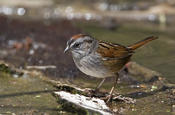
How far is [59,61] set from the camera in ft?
22.5

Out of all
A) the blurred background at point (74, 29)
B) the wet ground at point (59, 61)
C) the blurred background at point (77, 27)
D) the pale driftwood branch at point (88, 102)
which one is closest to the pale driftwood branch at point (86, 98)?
the pale driftwood branch at point (88, 102)

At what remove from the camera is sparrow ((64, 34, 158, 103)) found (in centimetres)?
496

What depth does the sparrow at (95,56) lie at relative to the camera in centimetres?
496

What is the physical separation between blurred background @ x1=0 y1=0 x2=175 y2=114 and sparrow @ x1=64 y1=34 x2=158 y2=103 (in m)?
0.87

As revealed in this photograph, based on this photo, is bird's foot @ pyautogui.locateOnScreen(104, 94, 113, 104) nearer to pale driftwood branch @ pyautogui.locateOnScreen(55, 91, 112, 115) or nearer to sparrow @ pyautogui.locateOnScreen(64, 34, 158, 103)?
sparrow @ pyautogui.locateOnScreen(64, 34, 158, 103)

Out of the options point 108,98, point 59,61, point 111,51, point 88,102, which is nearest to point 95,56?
point 111,51

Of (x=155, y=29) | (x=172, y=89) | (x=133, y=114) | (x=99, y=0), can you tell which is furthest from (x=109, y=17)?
(x=133, y=114)

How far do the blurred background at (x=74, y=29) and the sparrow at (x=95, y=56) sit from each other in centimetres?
87

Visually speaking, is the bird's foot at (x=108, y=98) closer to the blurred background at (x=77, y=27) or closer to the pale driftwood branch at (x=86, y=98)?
the pale driftwood branch at (x=86, y=98)

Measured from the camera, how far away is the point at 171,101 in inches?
193

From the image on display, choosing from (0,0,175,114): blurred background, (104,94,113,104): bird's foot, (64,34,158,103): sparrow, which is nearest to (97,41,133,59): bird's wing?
(64,34,158,103): sparrow

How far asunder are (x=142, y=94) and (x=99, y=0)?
18.6ft

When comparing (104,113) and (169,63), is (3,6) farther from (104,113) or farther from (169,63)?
(104,113)

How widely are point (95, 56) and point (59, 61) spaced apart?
188cm
